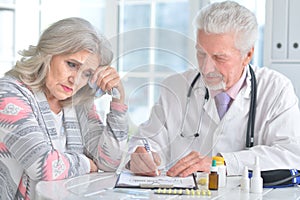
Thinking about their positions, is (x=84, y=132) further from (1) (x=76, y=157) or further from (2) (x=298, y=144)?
(2) (x=298, y=144)

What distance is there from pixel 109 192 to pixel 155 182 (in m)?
0.16

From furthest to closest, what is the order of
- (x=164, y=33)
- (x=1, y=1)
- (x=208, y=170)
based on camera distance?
(x=1, y=1) < (x=164, y=33) < (x=208, y=170)

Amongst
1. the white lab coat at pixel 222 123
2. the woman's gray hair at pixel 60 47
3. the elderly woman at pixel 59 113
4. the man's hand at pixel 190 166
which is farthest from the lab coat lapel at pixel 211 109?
the woman's gray hair at pixel 60 47

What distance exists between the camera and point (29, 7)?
377 centimetres

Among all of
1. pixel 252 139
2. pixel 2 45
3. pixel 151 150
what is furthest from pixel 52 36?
pixel 2 45

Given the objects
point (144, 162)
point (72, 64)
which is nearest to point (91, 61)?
point (72, 64)

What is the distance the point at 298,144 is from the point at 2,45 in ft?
8.16

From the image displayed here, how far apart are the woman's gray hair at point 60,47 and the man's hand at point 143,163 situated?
0.82ft

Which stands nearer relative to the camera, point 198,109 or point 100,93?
point 100,93

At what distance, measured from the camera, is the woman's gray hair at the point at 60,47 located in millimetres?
1803

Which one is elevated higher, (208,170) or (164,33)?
(164,33)

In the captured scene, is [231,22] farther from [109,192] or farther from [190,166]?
[109,192]

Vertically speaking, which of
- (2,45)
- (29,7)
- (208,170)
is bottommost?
(208,170)

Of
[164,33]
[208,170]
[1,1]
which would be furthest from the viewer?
[1,1]
